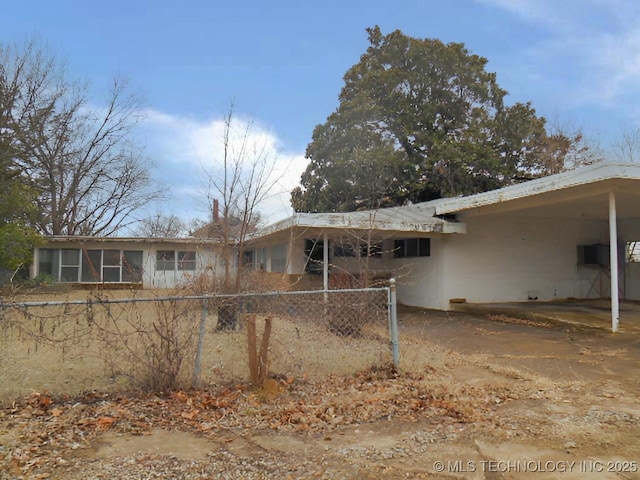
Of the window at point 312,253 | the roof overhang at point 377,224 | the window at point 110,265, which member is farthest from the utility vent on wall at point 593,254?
the window at point 110,265

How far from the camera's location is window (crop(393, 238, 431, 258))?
40.3ft

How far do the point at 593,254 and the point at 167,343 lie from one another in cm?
1288

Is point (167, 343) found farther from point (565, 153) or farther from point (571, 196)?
point (565, 153)

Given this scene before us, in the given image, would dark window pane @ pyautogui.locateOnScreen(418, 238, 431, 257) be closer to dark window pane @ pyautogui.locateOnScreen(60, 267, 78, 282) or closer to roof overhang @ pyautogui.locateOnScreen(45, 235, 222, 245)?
roof overhang @ pyautogui.locateOnScreen(45, 235, 222, 245)

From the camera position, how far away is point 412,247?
42.1ft

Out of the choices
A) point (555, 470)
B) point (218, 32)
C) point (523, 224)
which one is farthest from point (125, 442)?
point (523, 224)

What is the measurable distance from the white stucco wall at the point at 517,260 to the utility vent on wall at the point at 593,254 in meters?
0.19

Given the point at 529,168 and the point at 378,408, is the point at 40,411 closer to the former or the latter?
the point at 378,408

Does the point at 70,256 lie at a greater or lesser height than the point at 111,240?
lesser

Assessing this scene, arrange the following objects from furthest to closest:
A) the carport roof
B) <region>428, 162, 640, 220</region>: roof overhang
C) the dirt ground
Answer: the carport roof < <region>428, 162, 640, 220</region>: roof overhang < the dirt ground

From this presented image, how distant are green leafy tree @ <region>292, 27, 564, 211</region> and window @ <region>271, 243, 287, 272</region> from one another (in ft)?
19.1

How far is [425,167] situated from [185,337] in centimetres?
1723

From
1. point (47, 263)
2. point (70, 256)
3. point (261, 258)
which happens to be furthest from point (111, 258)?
point (261, 258)

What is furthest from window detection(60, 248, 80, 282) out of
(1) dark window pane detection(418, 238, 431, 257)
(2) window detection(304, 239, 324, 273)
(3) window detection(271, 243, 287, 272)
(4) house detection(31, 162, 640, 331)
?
(1) dark window pane detection(418, 238, 431, 257)
